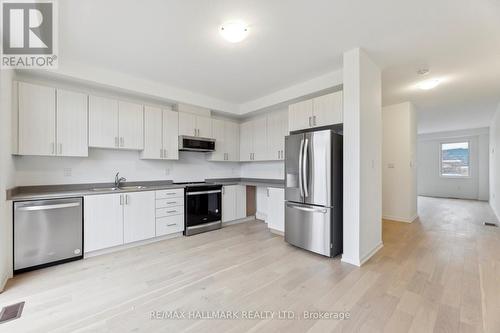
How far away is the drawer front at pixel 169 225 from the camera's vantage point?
3.57 m

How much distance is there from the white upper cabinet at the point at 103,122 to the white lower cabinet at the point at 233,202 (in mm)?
2202

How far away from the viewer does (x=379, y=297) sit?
6.64 feet

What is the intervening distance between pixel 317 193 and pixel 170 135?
288 cm

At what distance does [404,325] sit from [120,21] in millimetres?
3806

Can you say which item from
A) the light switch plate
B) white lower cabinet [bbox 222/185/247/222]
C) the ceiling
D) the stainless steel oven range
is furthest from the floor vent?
white lower cabinet [bbox 222/185/247/222]

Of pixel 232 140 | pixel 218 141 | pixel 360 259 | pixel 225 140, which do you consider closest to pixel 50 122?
pixel 218 141

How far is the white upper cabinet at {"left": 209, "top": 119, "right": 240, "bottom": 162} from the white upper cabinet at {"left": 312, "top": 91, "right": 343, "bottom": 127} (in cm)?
220

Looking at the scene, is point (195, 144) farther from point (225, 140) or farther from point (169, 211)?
point (169, 211)

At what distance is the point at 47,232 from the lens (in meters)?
2.62

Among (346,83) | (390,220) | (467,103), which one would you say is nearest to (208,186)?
(346,83)

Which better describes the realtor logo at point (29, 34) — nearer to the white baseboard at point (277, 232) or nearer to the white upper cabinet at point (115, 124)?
the white upper cabinet at point (115, 124)

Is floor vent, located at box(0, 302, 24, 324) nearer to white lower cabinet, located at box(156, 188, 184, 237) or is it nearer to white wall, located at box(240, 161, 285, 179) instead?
white lower cabinet, located at box(156, 188, 184, 237)

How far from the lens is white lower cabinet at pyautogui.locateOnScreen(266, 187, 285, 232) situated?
12.7 ft

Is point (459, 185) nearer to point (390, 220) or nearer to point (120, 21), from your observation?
point (390, 220)
